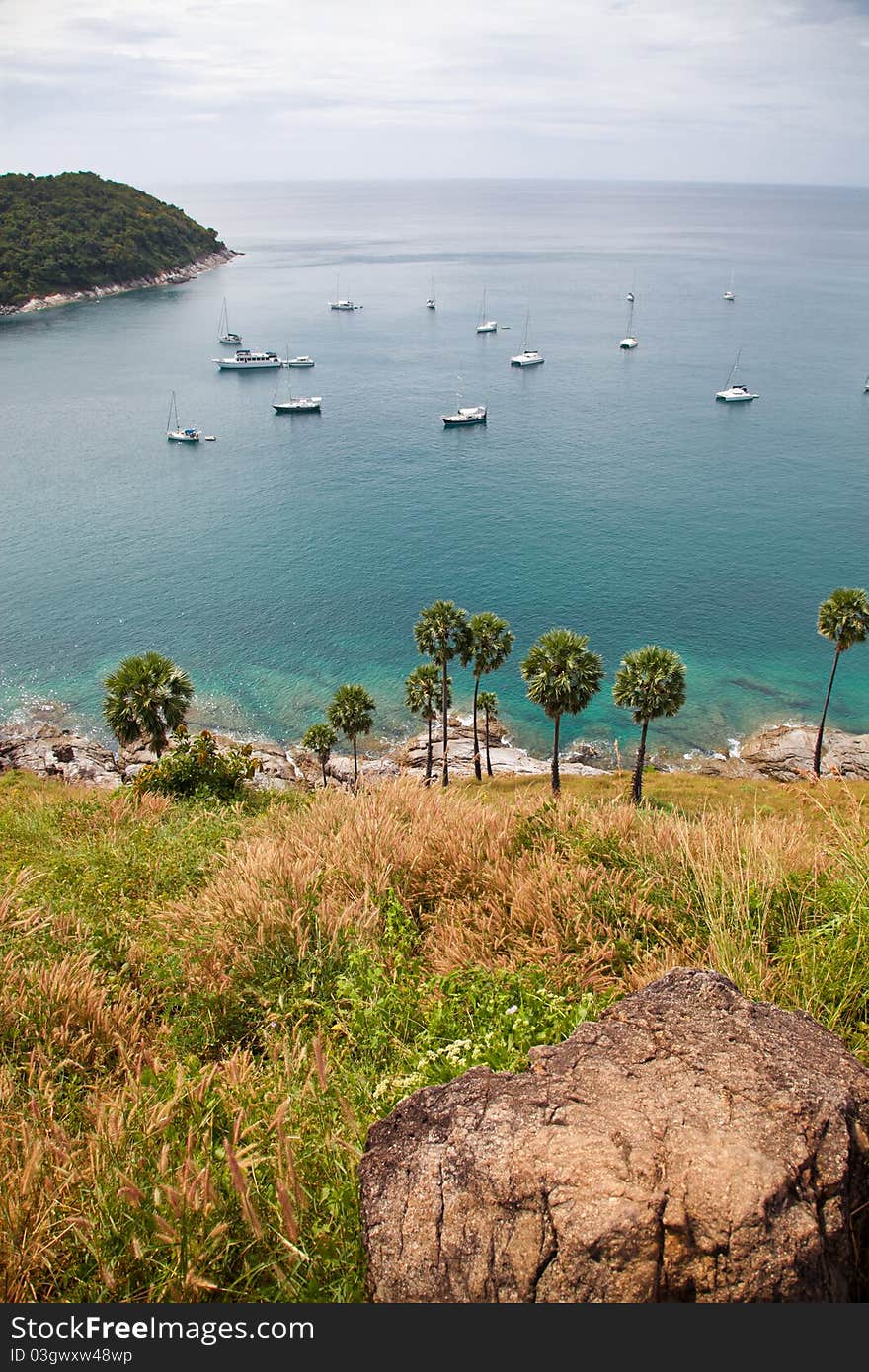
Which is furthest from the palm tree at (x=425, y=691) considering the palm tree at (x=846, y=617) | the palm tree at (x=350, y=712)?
the palm tree at (x=846, y=617)

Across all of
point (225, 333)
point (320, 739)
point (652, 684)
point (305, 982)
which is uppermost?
point (225, 333)

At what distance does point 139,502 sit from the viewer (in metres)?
86.2

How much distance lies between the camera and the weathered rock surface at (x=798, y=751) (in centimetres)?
4906

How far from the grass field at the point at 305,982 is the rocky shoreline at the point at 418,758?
33.8m

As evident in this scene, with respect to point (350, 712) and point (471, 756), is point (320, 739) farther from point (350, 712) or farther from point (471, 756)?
point (471, 756)

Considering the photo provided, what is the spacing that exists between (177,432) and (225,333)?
59681mm

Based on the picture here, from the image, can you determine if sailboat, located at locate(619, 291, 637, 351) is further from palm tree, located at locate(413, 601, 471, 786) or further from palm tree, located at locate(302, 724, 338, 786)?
palm tree, located at locate(302, 724, 338, 786)

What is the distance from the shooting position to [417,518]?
82938 mm

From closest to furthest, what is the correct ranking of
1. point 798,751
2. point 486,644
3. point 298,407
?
1. point 486,644
2. point 798,751
3. point 298,407

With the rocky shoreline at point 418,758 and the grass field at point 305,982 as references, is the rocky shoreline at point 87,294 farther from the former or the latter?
the grass field at point 305,982

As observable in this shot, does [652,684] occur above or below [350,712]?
above

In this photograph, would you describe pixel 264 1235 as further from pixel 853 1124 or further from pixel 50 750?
pixel 50 750

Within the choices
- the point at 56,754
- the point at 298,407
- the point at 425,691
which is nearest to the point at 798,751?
the point at 425,691

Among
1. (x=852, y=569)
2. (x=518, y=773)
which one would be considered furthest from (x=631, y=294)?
(x=518, y=773)
